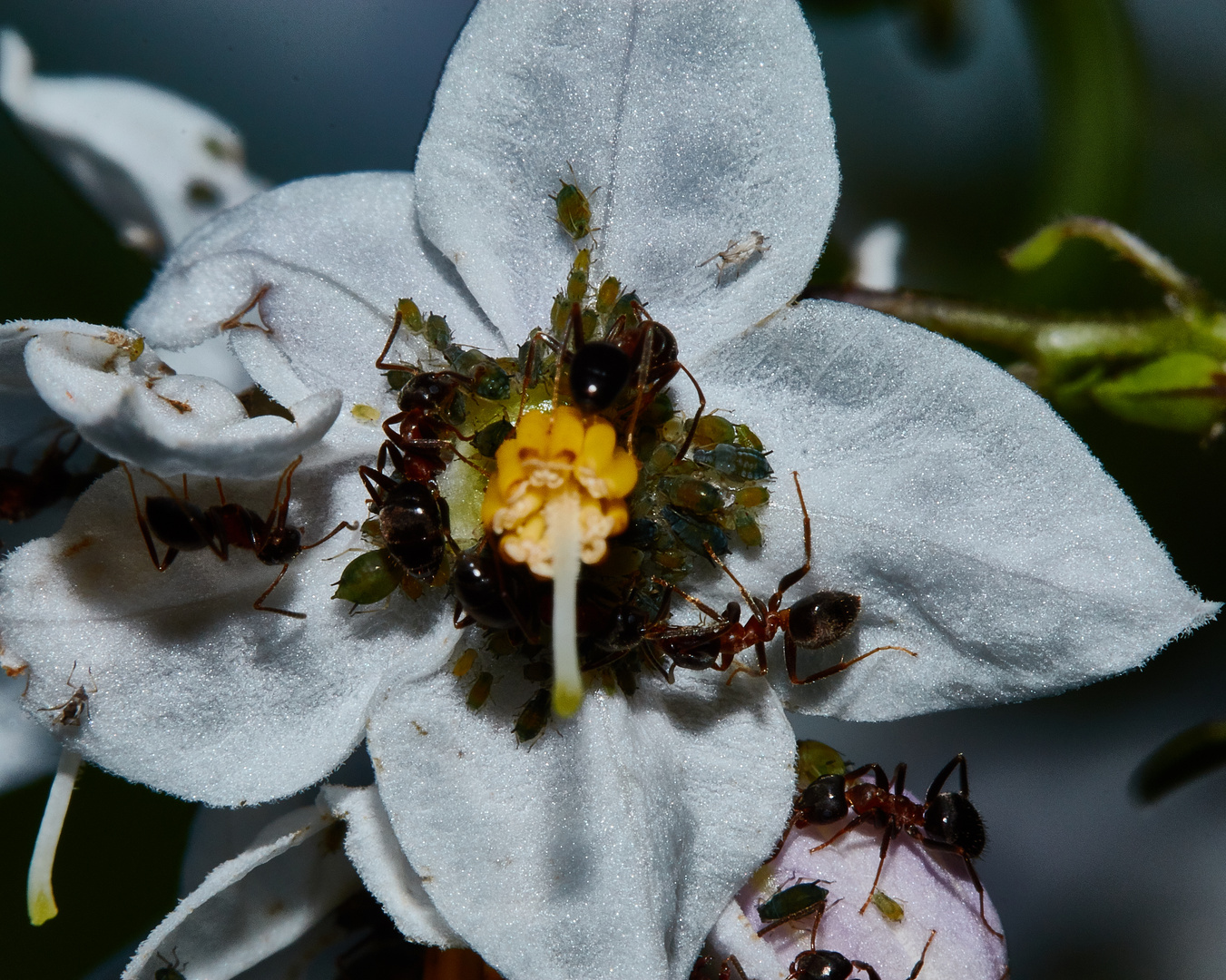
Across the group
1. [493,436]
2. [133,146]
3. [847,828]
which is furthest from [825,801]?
[133,146]

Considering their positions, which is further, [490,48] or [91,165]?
[91,165]

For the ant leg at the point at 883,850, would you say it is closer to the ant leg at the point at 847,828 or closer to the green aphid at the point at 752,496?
the ant leg at the point at 847,828

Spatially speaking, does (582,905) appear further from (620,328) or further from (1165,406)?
(1165,406)

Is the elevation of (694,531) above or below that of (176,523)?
below

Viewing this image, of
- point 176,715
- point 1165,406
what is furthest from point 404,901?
point 1165,406

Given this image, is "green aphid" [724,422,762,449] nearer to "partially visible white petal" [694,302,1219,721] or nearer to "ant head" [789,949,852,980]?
"partially visible white petal" [694,302,1219,721]

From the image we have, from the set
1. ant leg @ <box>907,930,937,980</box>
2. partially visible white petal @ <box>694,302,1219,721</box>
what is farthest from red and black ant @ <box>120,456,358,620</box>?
ant leg @ <box>907,930,937,980</box>

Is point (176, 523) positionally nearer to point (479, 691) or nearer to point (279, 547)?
point (279, 547)
